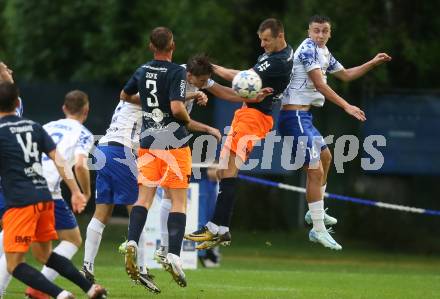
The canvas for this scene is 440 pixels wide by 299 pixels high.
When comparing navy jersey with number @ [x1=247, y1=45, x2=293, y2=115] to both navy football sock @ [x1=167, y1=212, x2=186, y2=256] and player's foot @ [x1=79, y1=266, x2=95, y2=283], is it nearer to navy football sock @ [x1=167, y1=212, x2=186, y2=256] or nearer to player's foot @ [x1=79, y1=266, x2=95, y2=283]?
navy football sock @ [x1=167, y1=212, x2=186, y2=256]

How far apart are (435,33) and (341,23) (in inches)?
91.4

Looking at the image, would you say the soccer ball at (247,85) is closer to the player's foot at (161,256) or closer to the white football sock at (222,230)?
the white football sock at (222,230)

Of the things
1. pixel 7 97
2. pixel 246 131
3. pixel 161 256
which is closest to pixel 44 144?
pixel 7 97

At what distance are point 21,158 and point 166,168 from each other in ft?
7.46

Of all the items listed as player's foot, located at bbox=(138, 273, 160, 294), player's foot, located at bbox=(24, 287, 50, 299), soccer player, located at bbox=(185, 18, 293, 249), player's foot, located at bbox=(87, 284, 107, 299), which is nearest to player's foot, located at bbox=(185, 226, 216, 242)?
soccer player, located at bbox=(185, 18, 293, 249)

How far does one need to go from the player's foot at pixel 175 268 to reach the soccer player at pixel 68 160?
37.4 inches

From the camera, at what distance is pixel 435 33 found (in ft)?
76.3

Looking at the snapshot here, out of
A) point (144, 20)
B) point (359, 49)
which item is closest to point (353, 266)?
point (359, 49)

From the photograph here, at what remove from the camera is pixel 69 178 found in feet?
30.6

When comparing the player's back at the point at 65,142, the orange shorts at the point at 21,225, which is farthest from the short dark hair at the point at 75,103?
the orange shorts at the point at 21,225

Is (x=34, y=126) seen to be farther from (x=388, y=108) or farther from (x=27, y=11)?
(x=27, y=11)

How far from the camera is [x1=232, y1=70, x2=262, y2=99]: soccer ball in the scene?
11.0 m

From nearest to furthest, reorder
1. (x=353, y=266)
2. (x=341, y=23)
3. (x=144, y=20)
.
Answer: (x=353, y=266)
(x=341, y=23)
(x=144, y=20)

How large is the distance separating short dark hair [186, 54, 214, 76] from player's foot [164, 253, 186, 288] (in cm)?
195
